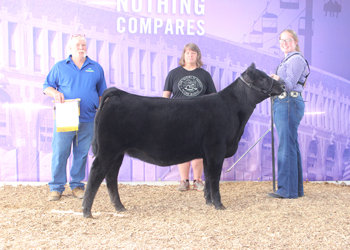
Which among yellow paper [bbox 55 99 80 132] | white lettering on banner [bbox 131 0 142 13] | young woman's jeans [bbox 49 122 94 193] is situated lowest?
young woman's jeans [bbox 49 122 94 193]

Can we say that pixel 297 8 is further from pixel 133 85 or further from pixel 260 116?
pixel 133 85

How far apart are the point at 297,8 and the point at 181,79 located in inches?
102

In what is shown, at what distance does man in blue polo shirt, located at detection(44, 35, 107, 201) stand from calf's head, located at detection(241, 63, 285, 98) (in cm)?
214

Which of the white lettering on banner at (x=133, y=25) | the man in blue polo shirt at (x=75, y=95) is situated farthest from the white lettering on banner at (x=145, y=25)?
the man in blue polo shirt at (x=75, y=95)

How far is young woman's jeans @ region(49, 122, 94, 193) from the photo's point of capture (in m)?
4.21

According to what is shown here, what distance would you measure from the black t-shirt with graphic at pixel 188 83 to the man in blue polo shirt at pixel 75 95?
3.56 ft

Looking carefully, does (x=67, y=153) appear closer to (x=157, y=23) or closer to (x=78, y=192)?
(x=78, y=192)

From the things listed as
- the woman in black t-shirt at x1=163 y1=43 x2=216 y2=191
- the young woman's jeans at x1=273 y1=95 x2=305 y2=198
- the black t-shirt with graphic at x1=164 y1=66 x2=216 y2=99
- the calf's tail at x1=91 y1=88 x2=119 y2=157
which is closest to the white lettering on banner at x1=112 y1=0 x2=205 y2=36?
the woman in black t-shirt at x1=163 y1=43 x2=216 y2=191

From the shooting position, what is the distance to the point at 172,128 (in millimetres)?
3311

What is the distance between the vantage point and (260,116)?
17.3 ft

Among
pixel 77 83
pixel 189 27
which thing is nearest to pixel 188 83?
pixel 189 27

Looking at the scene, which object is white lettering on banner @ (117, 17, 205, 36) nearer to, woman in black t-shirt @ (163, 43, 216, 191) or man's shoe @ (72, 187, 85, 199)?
woman in black t-shirt @ (163, 43, 216, 191)

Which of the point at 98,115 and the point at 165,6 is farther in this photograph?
the point at 165,6

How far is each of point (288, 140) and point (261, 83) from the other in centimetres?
99
